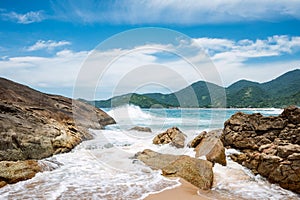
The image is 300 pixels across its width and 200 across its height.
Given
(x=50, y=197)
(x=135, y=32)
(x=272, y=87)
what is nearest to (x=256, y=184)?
(x=50, y=197)

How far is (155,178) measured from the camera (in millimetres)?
8711

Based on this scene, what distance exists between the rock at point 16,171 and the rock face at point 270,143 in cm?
771

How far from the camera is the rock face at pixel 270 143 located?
837 cm

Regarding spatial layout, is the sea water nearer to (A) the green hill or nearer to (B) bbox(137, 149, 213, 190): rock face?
(B) bbox(137, 149, 213, 190): rock face

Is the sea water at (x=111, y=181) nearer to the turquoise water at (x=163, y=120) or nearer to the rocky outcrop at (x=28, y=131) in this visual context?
the rocky outcrop at (x=28, y=131)

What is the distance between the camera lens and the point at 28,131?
37.7ft

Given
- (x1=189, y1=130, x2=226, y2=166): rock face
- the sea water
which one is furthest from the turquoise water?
the sea water

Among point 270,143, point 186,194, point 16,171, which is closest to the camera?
point 186,194

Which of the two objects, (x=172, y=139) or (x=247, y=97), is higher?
(x=247, y=97)

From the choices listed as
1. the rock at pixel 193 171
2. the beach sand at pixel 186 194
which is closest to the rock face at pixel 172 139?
the rock at pixel 193 171

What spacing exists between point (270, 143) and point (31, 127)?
10614mm

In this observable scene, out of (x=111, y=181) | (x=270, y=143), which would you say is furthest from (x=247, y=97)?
(x=111, y=181)

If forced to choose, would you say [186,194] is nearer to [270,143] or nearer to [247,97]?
[270,143]

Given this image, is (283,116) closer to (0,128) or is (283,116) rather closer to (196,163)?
(196,163)
